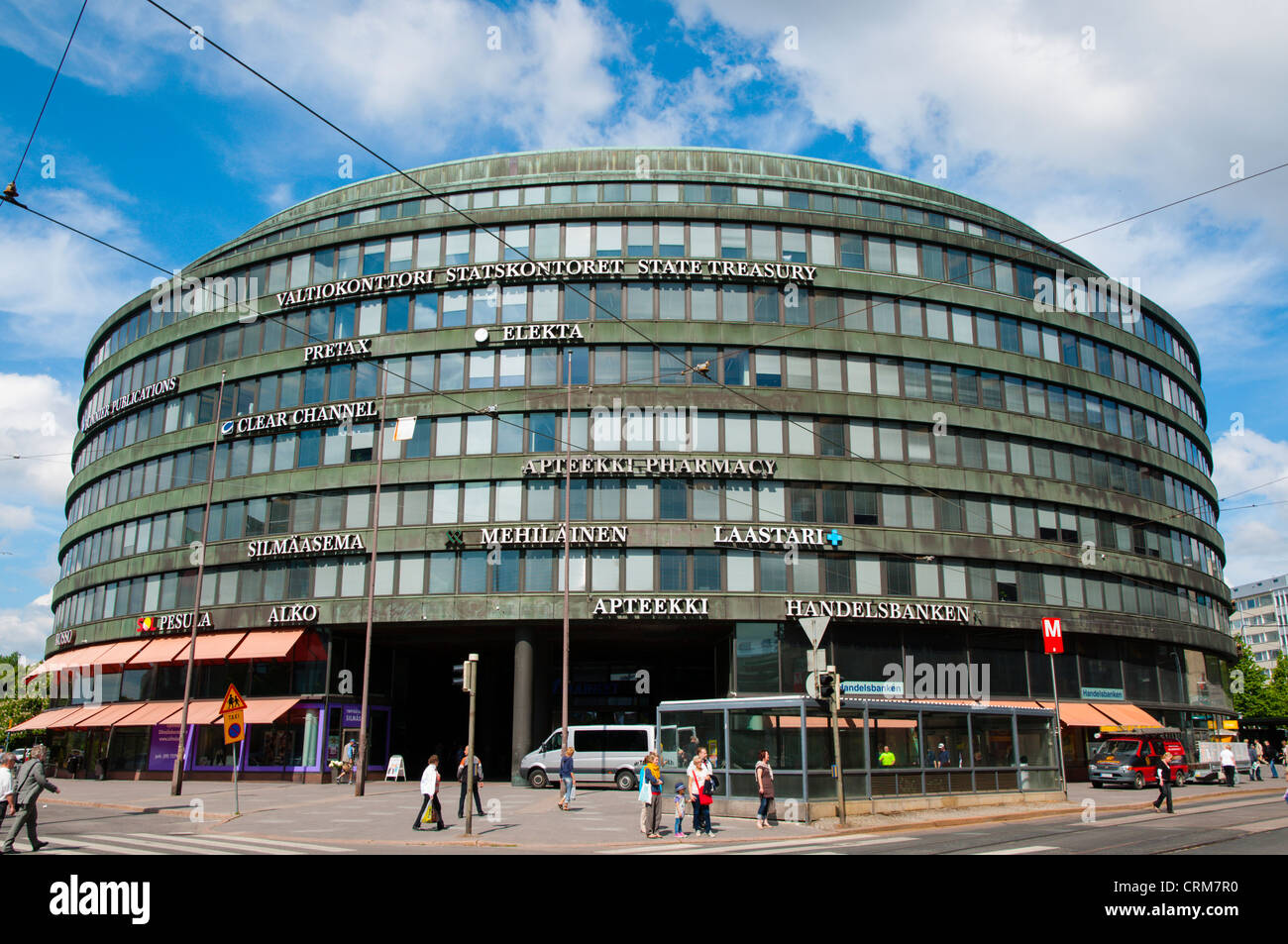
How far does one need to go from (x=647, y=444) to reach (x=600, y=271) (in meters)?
7.94

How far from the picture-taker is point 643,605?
39344 mm

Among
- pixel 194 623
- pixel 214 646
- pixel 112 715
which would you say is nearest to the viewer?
pixel 194 623

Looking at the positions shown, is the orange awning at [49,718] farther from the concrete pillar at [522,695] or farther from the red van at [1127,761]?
the red van at [1127,761]

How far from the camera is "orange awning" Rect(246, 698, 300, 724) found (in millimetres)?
39875

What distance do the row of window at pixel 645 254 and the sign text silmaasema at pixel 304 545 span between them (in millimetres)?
10515

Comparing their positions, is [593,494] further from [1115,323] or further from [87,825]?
[1115,323]

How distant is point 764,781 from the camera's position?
21766 mm

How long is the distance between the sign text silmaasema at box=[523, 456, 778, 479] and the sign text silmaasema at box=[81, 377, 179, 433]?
1996 cm

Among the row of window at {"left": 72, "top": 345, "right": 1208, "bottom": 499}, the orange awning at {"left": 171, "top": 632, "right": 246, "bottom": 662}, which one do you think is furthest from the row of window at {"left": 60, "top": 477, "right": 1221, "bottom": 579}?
the orange awning at {"left": 171, "top": 632, "right": 246, "bottom": 662}

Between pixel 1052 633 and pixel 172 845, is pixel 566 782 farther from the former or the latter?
pixel 1052 633

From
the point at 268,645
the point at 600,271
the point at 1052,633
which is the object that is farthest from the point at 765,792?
the point at 268,645

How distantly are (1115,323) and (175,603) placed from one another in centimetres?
4855

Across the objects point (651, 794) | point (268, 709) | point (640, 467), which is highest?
point (640, 467)

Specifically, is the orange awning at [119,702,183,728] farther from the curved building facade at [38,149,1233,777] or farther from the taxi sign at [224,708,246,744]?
the taxi sign at [224,708,246,744]
